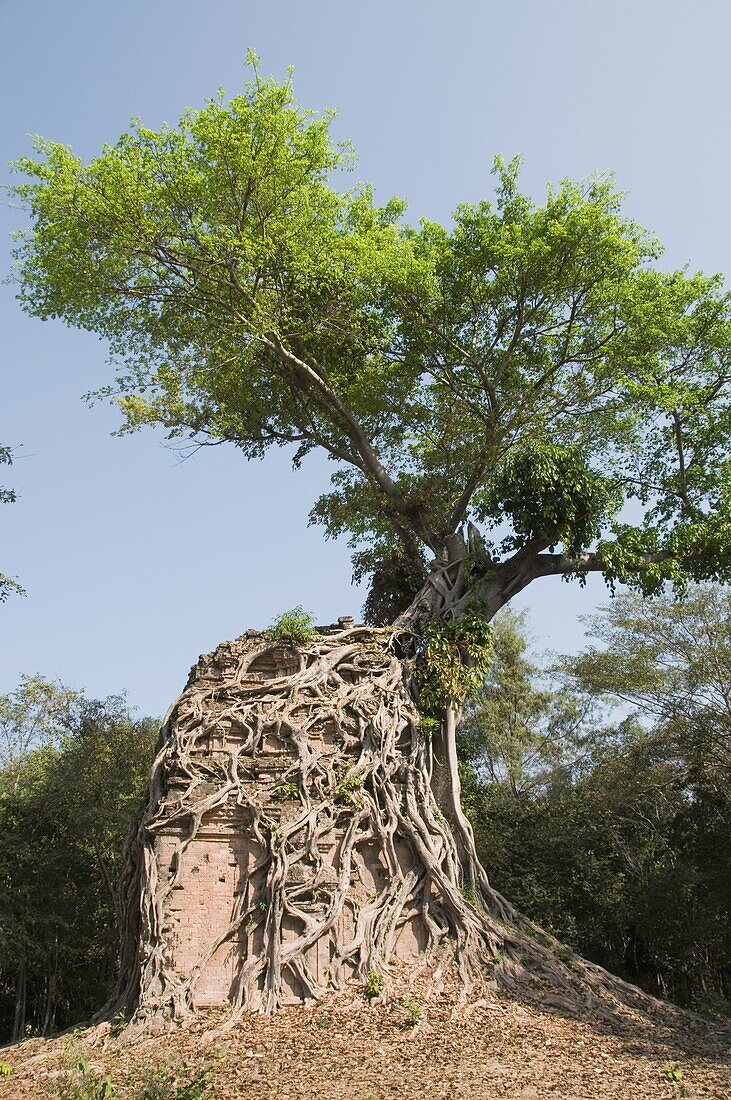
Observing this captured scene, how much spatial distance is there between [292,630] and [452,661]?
2.17 metres

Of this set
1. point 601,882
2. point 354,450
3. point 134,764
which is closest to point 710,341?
point 354,450

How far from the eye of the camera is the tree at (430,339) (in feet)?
38.9

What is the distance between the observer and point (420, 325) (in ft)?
44.0

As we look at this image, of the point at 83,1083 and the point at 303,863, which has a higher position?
the point at 303,863

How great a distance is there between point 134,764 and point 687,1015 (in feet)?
33.7

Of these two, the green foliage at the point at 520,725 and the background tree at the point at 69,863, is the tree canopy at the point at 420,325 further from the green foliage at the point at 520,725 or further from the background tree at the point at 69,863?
the green foliage at the point at 520,725

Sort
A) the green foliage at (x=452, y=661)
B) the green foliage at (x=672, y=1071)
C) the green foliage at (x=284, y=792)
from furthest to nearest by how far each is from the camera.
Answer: the green foliage at (x=452, y=661) → the green foliage at (x=284, y=792) → the green foliage at (x=672, y=1071)

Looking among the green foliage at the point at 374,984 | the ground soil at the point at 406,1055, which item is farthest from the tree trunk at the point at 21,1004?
the green foliage at the point at 374,984

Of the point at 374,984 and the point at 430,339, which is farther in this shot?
the point at 430,339

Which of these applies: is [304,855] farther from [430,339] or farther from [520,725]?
[520,725]

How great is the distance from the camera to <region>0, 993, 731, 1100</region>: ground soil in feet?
22.8

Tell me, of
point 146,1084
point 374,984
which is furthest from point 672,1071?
point 146,1084

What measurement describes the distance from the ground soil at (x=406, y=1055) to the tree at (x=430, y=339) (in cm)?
301

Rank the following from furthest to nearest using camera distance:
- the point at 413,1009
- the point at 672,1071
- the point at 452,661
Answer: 1. the point at 452,661
2. the point at 413,1009
3. the point at 672,1071
